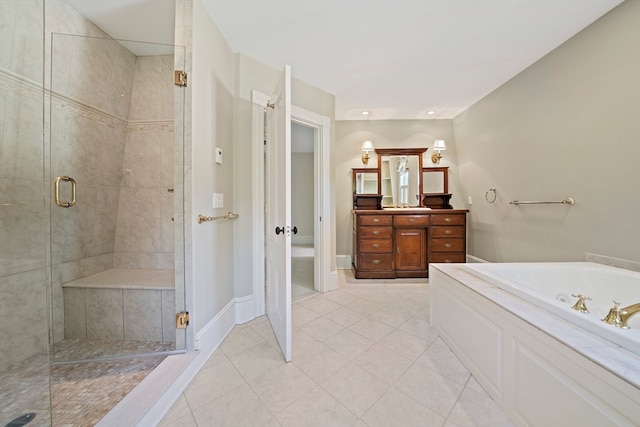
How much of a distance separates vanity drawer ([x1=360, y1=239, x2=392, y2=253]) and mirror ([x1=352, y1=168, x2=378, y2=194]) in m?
0.89

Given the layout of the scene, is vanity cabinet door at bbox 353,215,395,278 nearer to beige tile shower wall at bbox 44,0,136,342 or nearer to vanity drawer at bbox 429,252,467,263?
vanity drawer at bbox 429,252,467,263

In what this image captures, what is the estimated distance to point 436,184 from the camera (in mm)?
3719

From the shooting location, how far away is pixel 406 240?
321cm

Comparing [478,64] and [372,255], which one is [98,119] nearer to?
[372,255]

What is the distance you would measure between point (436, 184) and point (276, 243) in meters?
3.01

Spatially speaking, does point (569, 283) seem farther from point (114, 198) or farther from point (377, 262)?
point (114, 198)

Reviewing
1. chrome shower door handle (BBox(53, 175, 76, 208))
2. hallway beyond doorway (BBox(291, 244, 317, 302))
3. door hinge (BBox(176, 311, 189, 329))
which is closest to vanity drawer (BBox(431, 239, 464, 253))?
hallway beyond doorway (BBox(291, 244, 317, 302))

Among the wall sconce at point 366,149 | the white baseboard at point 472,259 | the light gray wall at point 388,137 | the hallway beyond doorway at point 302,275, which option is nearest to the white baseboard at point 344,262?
the hallway beyond doorway at point 302,275

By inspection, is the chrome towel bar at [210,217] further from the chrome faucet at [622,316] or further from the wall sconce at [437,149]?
the wall sconce at [437,149]

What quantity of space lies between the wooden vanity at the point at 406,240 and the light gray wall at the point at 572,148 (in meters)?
0.44

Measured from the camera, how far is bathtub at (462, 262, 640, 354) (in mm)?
1336

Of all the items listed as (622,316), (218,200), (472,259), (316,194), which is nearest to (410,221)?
(472,259)

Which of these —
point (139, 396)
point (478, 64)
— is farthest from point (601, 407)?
point (478, 64)

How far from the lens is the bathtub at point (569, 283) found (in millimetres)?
1336
